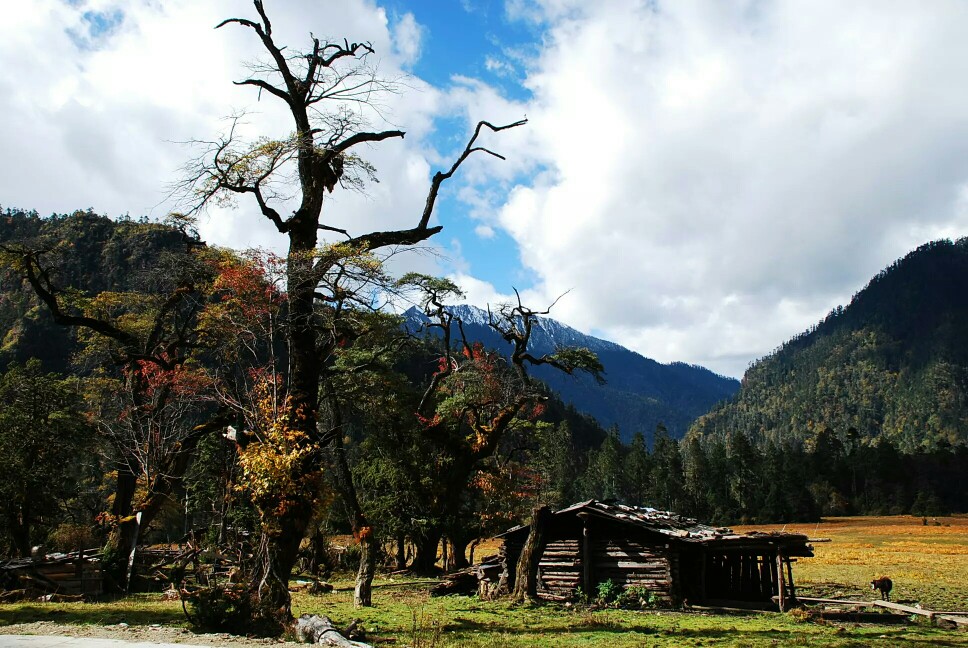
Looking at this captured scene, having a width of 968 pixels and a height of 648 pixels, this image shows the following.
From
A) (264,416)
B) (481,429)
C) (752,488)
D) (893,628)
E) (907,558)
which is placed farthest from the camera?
(752,488)

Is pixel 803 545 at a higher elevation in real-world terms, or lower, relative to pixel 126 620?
higher

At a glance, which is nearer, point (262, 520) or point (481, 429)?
point (262, 520)

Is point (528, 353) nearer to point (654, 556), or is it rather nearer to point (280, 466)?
point (654, 556)

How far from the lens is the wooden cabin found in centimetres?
2050

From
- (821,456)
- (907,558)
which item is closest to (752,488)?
(821,456)

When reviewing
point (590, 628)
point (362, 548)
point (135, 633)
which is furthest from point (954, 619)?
point (135, 633)

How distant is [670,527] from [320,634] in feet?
49.3

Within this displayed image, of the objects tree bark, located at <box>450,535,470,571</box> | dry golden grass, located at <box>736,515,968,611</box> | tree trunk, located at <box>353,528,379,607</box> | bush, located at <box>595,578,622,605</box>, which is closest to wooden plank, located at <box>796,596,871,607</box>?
dry golden grass, located at <box>736,515,968,611</box>

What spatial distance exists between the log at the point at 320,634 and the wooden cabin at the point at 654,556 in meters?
11.7

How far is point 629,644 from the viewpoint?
39.0 feet

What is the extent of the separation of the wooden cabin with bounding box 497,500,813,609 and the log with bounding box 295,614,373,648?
11744 millimetres

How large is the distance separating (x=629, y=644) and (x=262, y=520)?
735 cm

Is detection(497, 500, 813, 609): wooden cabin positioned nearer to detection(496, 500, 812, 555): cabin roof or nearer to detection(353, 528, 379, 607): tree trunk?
detection(496, 500, 812, 555): cabin roof

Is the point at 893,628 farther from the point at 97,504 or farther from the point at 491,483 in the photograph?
the point at 97,504
